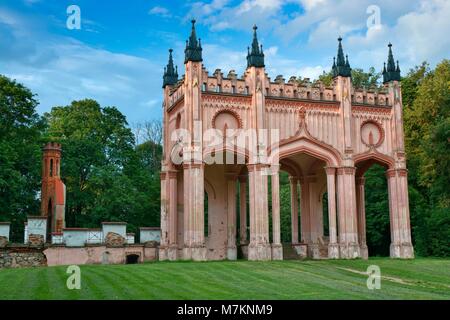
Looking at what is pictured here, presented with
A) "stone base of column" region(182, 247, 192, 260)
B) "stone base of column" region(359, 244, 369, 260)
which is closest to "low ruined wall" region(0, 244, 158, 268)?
"stone base of column" region(182, 247, 192, 260)

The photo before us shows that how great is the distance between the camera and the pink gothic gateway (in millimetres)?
29609

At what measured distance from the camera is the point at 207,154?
97.8ft

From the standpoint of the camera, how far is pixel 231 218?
1395 inches

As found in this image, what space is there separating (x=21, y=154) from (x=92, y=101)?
891 centimetres

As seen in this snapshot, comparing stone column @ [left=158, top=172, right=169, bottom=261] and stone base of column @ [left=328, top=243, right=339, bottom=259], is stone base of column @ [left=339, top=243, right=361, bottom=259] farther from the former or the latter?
stone column @ [left=158, top=172, right=169, bottom=261]

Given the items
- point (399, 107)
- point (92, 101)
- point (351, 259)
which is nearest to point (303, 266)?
point (351, 259)

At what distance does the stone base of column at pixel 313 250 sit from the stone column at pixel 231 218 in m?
4.72

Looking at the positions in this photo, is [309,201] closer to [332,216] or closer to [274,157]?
[332,216]

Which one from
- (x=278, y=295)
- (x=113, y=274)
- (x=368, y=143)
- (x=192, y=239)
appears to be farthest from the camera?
(x=368, y=143)

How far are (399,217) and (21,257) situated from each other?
21327 millimetres

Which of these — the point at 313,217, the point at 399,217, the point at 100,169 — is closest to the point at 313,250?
the point at 313,217

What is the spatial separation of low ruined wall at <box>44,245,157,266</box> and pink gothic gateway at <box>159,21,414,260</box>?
141cm

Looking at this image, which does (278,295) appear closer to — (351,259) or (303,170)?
(351,259)

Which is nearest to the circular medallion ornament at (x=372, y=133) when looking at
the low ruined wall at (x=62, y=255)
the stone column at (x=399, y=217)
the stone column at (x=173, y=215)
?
the stone column at (x=399, y=217)
